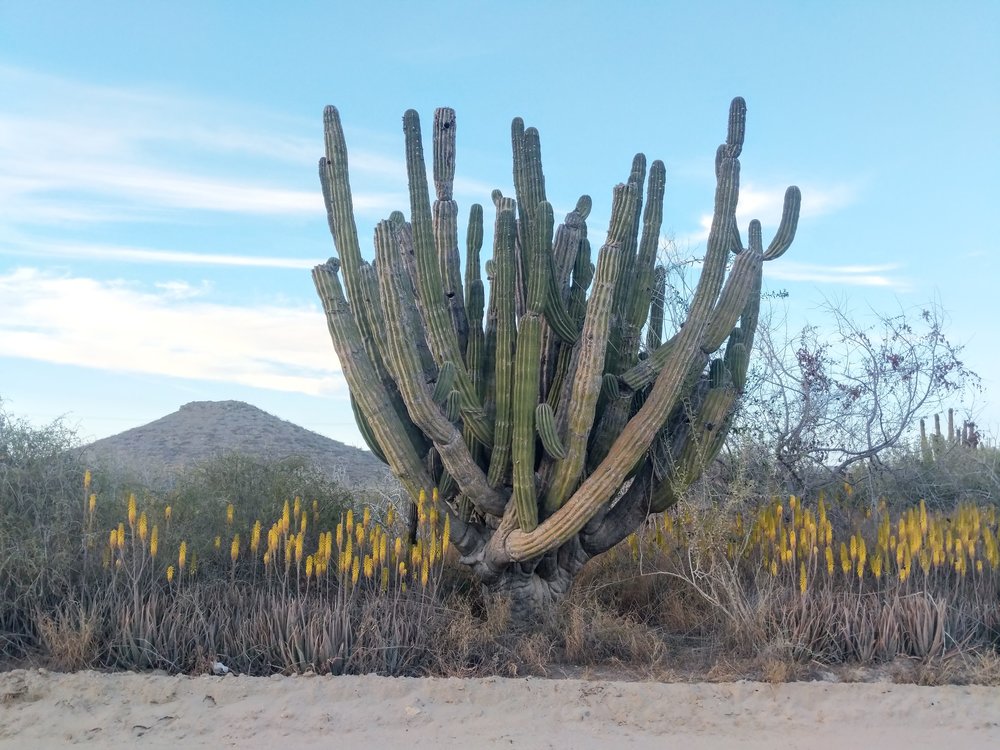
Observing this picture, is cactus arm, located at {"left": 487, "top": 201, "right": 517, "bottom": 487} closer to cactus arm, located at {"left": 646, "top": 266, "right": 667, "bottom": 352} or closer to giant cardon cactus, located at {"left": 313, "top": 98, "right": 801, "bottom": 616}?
giant cardon cactus, located at {"left": 313, "top": 98, "right": 801, "bottom": 616}

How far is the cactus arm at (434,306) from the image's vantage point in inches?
293

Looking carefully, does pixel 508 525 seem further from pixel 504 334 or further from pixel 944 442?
pixel 944 442

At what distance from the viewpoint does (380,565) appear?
24.6 ft

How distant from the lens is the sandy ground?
5383mm

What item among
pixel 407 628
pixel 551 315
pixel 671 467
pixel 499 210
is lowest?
pixel 407 628

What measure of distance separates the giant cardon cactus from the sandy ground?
1.78m

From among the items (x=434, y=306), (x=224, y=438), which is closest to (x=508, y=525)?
(x=434, y=306)

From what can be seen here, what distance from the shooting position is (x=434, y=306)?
24.6ft

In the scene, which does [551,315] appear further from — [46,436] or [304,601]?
[46,436]

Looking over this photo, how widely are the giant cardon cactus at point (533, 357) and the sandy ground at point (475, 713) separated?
1.78m

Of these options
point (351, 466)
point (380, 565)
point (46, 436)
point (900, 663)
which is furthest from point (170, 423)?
point (900, 663)

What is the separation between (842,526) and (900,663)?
3445 mm

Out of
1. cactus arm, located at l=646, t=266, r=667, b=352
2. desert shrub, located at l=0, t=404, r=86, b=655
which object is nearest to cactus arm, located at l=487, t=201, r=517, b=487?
cactus arm, located at l=646, t=266, r=667, b=352

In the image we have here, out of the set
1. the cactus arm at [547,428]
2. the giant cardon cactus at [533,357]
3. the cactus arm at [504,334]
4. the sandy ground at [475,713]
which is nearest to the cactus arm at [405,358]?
the giant cardon cactus at [533,357]
